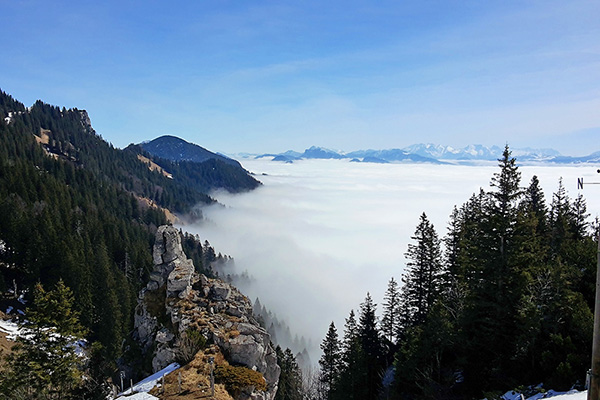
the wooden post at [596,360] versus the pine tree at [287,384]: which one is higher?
the wooden post at [596,360]

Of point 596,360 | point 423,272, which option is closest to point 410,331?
point 423,272

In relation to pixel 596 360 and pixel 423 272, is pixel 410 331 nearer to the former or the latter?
pixel 423 272

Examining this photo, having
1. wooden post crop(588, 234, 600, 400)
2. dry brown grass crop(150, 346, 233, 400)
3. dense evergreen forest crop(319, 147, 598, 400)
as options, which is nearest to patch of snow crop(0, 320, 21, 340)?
dry brown grass crop(150, 346, 233, 400)

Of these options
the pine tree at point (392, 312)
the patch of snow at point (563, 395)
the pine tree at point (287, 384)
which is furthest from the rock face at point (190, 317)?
the pine tree at point (287, 384)

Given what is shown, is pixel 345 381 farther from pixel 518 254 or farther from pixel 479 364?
pixel 518 254

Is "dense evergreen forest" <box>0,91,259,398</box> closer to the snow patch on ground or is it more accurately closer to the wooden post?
the snow patch on ground

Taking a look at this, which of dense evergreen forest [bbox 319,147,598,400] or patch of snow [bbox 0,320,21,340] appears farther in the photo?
patch of snow [bbox 0,320,21,340]

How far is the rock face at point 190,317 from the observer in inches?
992

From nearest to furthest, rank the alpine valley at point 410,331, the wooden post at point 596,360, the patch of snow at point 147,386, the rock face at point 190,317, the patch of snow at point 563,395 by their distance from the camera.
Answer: the wooden post at point 596,360
the patch of snow at point 563,395
the alpine valley at point 410,331
the patch of snow at point 147,386
the rock face at point 190,317

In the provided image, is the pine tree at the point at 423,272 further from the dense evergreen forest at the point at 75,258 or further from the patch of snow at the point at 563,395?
the dense evergreen forest at the point at 75,258

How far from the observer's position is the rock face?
25203 millimetres

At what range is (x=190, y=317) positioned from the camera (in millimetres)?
27453

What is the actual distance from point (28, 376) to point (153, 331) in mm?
8551

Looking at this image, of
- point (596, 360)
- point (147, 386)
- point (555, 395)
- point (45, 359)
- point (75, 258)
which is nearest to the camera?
point (596, 360)
